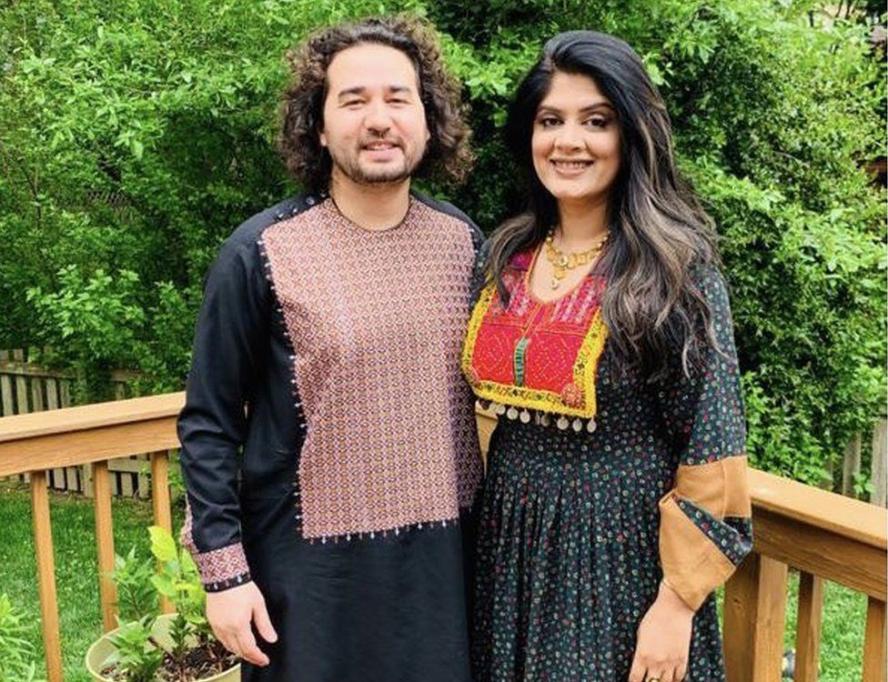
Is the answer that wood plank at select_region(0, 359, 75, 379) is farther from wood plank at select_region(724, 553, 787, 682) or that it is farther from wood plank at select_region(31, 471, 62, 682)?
wood plank at select_region(724, 553, 787, 682)

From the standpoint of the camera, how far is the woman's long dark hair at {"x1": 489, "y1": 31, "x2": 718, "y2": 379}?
1.60 m

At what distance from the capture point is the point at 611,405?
1679mm

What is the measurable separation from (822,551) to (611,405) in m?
0.44

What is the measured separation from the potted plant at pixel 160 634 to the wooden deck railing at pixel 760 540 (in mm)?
95

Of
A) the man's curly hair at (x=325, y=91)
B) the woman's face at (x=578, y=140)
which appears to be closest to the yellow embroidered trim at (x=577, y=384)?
the woman's face at (x=578, y=140)

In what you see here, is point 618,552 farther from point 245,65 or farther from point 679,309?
point 245,65

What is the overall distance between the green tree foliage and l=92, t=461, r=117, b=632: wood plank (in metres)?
1.29

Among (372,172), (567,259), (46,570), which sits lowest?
(46,570)

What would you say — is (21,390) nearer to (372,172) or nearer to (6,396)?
(6,396)

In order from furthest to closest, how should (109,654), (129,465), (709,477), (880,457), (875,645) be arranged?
(129,465) → (880,457) → (109,654) → (875,645) → (709,477)

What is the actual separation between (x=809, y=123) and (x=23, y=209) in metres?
3.91

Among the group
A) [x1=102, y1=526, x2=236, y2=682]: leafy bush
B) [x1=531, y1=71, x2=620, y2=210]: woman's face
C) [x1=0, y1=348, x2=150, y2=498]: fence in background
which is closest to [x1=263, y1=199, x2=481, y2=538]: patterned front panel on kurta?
[x1=531, y1=71, x2=620, y2=210]: woman's face

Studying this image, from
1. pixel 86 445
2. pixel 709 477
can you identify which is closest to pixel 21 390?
pixel 86 445

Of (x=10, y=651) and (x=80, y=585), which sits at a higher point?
(x=10, y=651)
